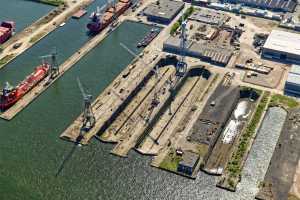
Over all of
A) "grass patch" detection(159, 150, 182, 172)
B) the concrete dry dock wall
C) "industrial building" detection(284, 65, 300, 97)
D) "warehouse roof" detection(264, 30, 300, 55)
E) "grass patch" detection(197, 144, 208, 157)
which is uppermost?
"warehouse roof" detection(264, 30, 300, 55)

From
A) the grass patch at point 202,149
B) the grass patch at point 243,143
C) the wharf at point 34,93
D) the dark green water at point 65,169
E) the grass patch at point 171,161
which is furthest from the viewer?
the wharf at point 34,93

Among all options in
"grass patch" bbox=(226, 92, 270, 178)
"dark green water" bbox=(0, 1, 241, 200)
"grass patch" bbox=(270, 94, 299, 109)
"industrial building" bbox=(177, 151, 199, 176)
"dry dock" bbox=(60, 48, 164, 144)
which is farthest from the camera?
"grass patch" bbox=(270, 94, 299, 109)

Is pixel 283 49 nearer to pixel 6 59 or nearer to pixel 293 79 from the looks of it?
pixel 293 79

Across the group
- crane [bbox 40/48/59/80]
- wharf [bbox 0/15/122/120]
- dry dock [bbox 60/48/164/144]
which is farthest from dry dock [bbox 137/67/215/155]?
crane [bbox 40/48/59/80]

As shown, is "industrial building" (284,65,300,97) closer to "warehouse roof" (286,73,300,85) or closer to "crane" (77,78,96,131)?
"warehouse roof" (286,73,300,85)

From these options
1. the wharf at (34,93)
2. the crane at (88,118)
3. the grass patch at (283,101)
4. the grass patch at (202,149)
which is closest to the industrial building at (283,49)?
the grass patch at (283,101)

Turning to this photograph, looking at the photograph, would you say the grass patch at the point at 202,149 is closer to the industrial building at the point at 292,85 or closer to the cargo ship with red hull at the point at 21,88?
the industrial building at the point at 292,85

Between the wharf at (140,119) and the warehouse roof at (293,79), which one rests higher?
the warehouse roof at (293,79)
